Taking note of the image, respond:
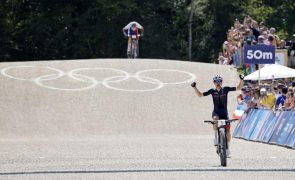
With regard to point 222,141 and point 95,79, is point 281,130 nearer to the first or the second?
point 222,141

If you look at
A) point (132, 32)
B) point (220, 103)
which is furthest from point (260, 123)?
point (132, 32)

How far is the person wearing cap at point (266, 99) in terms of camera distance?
28797mm

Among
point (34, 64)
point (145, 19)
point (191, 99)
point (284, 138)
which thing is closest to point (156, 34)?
point (145, 19)

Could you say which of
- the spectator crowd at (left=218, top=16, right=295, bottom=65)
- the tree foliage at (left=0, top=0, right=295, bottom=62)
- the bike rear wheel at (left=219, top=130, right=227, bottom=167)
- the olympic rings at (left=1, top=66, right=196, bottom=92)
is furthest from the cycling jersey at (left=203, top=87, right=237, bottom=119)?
the tree foliage at (left=0, top=0, right=295, bottom=62)

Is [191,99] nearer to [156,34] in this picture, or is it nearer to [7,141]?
[7,141]

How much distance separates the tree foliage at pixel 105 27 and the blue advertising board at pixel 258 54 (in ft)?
125

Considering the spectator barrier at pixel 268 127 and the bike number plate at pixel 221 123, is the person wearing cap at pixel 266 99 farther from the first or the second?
the bike number plate at pixel 221 123

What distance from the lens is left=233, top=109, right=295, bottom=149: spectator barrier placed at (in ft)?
78.1

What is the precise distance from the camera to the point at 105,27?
225 feet

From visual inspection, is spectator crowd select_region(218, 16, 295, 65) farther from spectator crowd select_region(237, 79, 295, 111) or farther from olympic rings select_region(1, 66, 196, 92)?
spectator crowd select_region(237, 79, 295, 111)

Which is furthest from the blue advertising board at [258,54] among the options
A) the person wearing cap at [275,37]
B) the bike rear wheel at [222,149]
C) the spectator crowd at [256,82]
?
the bike rear wheel at [222,149]

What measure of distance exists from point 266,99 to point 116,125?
20.5 feet

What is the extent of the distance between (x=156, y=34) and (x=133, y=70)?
2939 cm

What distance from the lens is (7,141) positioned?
29391 millimetres
